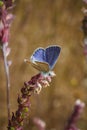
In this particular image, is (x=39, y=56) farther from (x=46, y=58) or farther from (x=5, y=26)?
→ (x=5, y=26)

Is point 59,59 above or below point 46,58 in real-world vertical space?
below

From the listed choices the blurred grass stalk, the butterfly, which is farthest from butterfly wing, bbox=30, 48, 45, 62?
the blurred grass stalk

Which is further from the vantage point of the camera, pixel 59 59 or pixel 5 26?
pixel 59 59

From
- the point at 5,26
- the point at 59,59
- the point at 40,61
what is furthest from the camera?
the point at 59,59

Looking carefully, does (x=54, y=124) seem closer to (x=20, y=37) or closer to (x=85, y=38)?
(x=20, y=37)

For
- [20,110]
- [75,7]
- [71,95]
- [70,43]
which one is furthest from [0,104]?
[20,110]

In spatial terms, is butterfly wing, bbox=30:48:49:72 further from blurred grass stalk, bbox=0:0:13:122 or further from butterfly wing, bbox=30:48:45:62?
blurred grass stalk, bbox=0:0:13:122

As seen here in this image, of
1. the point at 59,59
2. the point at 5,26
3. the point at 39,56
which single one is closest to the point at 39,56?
the point at 39,56

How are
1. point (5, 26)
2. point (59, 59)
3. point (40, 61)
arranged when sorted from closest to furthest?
point (40, 61) → point (5, 26) → point (59, 59)
